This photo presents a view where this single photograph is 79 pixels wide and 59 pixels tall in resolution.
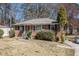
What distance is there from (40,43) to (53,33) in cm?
27

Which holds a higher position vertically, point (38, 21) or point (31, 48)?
point (38, 21)

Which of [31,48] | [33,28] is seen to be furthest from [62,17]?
[31,48]

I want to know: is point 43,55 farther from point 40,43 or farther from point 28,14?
point 28,14

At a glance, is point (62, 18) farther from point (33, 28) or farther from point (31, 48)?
point (31, 48)

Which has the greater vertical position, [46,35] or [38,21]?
[38,21]

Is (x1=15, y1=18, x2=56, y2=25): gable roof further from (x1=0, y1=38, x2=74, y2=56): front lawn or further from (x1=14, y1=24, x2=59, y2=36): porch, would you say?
(x1=0, y1=38, x2=74, y2=56): front lawn

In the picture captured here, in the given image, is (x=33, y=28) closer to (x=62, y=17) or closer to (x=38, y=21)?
(x=38, y=21)

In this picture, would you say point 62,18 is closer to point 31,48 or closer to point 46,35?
point 46,35

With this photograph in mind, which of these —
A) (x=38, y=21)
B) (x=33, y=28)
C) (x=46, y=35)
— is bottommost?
(x=46, y=35)

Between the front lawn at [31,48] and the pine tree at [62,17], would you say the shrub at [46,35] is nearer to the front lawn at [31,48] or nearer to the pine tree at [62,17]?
the front lawn at [31,48]

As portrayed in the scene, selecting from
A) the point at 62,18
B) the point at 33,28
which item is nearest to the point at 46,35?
the point at 33,28

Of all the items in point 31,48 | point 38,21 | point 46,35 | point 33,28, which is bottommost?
point 31,48

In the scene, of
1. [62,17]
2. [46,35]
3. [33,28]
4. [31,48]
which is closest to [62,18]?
[62,17]

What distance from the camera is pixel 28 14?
196 inches
